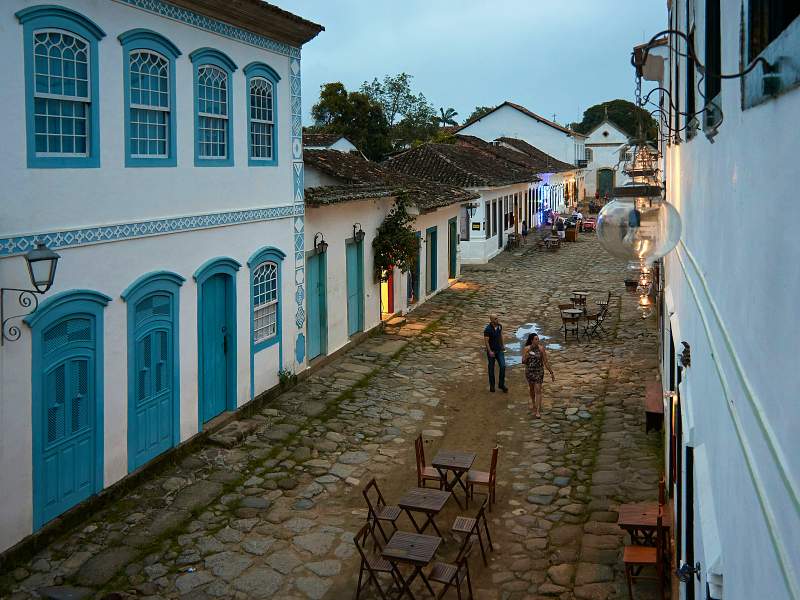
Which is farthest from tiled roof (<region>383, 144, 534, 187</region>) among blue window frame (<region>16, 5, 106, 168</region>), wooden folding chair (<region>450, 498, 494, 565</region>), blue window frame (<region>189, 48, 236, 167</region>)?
wooden folding chair (<region>450, 498, 494, 565</region>)

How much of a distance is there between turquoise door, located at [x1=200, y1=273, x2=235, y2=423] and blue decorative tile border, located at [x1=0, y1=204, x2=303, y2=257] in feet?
2.77

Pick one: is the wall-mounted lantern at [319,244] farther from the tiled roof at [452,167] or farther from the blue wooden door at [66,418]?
the tiled roof at [452,167]

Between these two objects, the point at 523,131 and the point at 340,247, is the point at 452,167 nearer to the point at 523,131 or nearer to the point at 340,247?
the point at 340,247

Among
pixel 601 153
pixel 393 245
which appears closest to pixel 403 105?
pixel 601 153

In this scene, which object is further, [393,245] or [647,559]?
[393,245]

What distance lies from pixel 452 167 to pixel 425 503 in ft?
76.7

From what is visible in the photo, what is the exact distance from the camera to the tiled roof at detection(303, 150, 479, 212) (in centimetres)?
1545

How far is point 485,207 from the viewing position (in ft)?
103

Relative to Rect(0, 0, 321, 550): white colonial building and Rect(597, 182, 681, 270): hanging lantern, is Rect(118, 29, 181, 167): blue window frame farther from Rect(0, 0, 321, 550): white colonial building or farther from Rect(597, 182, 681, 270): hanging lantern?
Rect(597, 182, 681, 270): hanging lantern

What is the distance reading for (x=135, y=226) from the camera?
396 inches

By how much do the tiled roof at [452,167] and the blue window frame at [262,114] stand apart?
55.1 feet

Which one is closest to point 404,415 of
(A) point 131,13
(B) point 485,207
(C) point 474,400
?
(C) point 474,400

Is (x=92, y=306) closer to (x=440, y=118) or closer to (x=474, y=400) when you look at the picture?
(x=474, y=400)

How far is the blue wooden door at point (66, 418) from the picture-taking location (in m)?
8.62
